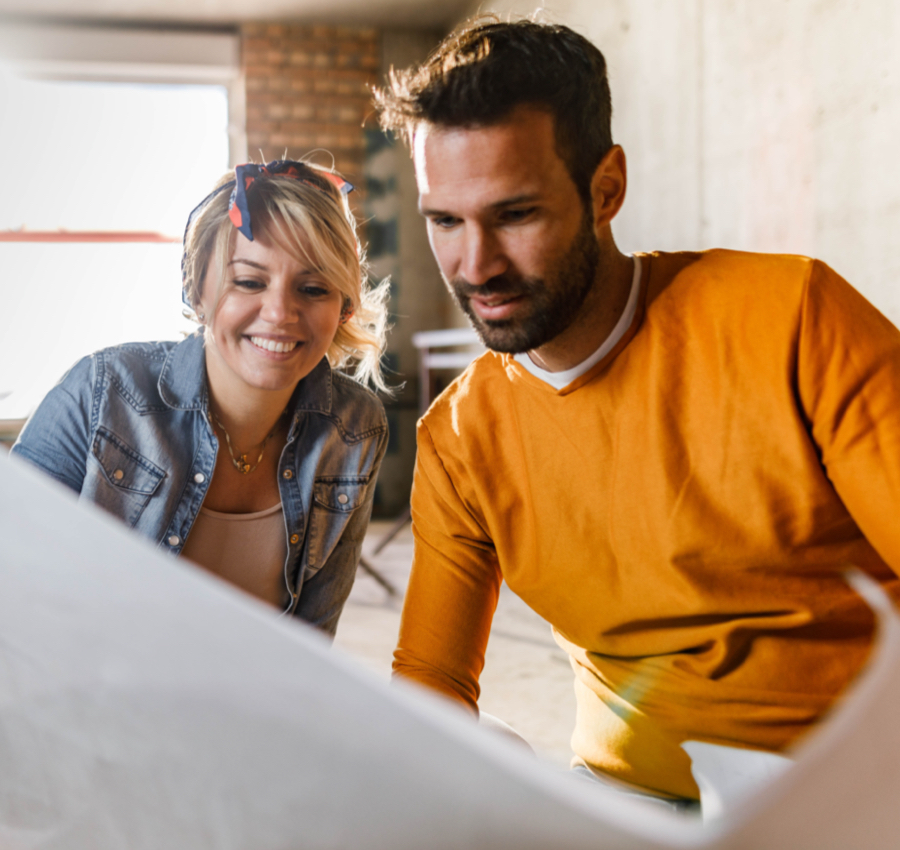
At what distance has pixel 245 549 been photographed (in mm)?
1295

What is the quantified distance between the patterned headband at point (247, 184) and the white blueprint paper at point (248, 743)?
3.14 feet

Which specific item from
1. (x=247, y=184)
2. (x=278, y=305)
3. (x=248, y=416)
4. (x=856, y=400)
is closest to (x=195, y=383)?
(x=248, y=416)

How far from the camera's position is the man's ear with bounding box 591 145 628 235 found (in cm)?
103

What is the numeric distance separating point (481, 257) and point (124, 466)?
2.17 ft

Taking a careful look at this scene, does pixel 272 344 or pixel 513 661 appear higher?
pixel 272 344

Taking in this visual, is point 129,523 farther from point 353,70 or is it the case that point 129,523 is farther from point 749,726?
point 353,70

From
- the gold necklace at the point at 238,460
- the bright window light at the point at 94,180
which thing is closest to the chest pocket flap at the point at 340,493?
the gold necklace at the point at 238,460

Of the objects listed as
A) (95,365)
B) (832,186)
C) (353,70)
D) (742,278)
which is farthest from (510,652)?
(353,70)

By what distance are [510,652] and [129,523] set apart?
71.9 inches

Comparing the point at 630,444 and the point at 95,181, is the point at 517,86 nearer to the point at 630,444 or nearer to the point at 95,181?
the point at 630,444

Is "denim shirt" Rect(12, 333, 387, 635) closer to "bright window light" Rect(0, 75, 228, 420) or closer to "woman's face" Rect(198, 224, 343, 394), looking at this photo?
"woman's face" Rect(198, 224, 343, 394)

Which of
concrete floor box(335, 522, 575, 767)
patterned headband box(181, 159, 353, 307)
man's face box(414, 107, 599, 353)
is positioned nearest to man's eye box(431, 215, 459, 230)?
man's face box(414, 107, 599, 353)

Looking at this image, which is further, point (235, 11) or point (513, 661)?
point (235, 11)

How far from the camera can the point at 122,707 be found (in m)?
0.30
